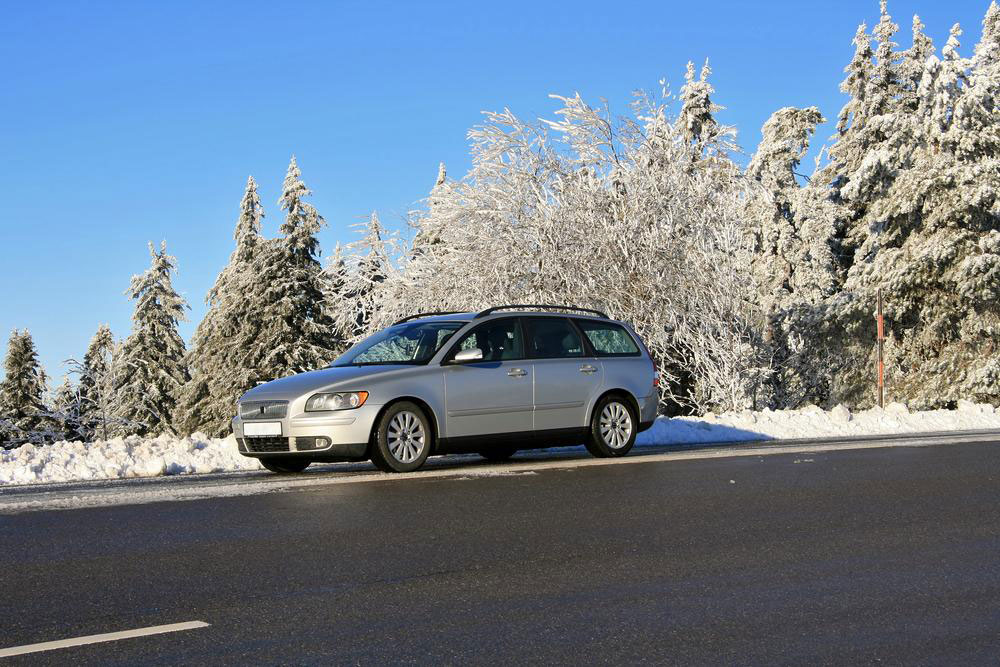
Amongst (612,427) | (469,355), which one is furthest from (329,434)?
(612,427)

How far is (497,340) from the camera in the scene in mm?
13570

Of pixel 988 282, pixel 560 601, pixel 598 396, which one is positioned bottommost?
pixel 560 601

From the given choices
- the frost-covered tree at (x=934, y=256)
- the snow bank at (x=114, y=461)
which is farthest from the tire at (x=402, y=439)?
the frost-covered tree at (x=934, y=256)

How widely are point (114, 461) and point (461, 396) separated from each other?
4.09m

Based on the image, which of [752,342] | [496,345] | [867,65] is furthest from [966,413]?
[867,65]

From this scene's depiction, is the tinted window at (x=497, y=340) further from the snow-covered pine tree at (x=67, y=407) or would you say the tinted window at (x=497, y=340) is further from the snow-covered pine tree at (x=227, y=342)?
the snow-covered pine tree at (x=67, y=407)

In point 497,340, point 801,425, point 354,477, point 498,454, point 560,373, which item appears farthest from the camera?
point 801,425

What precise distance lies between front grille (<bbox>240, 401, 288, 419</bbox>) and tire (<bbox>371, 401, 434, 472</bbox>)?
3.28 feet

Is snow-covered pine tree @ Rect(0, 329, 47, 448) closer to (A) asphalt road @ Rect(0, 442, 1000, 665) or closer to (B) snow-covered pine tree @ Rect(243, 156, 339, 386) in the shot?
(B) snow-covered pine tree @ Rect(243, 156, 339, 386)

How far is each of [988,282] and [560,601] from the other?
3361cm

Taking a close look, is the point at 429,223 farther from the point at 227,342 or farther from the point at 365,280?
the point at 227,342

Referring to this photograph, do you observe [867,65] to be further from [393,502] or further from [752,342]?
[393,502]

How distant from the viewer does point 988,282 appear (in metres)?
35.8

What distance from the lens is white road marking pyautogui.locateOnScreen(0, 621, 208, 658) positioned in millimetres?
4848
